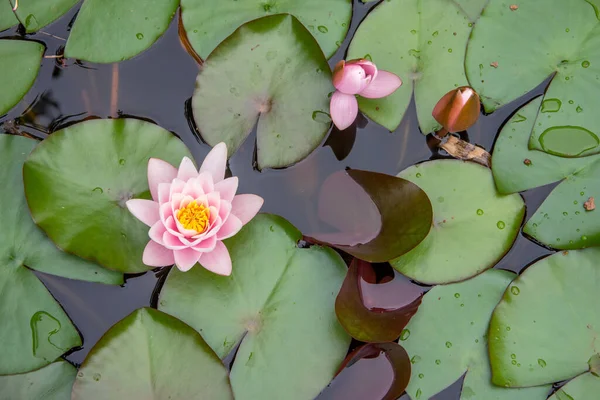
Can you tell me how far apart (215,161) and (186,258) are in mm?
387

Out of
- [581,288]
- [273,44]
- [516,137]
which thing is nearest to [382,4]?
[273,44]

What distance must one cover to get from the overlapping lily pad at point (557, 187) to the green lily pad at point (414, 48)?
0.38 meters

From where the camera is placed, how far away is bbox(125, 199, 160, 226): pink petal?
71.5 inches

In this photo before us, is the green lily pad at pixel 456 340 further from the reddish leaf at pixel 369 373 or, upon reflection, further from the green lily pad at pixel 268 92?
the green lily pad at pixel 268 92

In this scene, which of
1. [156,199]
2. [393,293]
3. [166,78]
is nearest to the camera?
[156,199]

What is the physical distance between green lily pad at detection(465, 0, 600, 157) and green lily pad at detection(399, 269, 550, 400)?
806mm

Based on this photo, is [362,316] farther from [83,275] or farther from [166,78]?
[166,78]

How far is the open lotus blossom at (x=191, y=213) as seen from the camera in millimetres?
1800

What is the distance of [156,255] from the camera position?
6.07 feet

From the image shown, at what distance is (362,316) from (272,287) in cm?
38

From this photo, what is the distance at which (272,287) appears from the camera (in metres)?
1.97

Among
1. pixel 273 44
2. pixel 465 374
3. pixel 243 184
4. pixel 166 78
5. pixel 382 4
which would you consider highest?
pixel 382 4

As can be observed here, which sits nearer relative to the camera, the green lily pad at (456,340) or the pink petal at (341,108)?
the green lily pad at (456,340)

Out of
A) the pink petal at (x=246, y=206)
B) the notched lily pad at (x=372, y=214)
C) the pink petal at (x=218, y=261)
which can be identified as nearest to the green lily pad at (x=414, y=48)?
the notched lily pad at (x=372, y=214)
